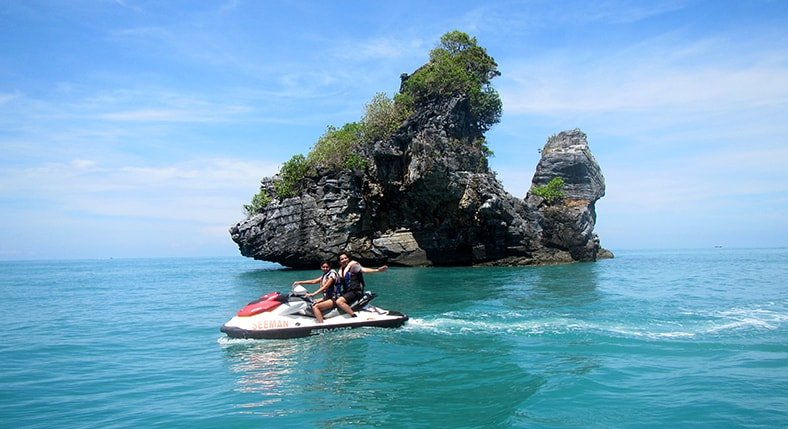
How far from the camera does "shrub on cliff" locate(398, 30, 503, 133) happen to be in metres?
44.0

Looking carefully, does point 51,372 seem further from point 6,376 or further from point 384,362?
point 384,362

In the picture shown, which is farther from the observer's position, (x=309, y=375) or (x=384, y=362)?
(x=384, y=362)

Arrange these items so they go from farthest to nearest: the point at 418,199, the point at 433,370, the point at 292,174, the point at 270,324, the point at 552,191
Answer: the point at 552,191, the point at 292,174, the point at 418,199, the point at 270,324, the point at 433,370

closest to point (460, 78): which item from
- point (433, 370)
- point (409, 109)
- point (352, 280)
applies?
point (409, 109)

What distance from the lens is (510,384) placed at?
921 centimetres

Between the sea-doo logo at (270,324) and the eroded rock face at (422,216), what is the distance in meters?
27.2

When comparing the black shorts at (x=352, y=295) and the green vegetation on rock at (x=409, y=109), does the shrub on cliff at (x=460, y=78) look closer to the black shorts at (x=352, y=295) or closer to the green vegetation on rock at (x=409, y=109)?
the green vegetation on rock at (x=409, y=109)

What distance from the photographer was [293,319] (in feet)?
45.0

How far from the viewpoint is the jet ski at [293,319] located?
13289 mm

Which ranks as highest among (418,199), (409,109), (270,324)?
(409,109)

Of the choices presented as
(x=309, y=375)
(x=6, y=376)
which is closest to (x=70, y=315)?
(x=6, y=376)

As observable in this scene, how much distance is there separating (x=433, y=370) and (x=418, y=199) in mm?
32667

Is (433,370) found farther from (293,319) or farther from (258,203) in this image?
(258,203)

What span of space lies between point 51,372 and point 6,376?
78cm
